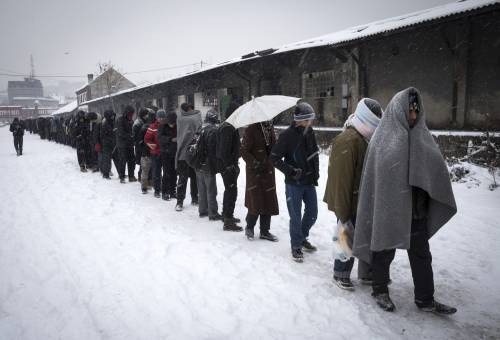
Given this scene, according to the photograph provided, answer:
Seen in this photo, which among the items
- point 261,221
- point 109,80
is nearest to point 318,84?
point 261,221

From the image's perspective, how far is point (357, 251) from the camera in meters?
2.90

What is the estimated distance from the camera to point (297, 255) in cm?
391

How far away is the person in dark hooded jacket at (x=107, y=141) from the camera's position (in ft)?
29.9

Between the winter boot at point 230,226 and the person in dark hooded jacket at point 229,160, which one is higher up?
the person in dark hooded jacket at point 229,160

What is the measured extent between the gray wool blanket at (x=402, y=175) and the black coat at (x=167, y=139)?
466 cm

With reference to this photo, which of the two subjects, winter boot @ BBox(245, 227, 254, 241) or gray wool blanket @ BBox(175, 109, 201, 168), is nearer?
winter boot @ BBox(245, 227, 254, 241)

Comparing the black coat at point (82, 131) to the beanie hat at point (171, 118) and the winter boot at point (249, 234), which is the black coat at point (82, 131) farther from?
the winter boot at point (249, 234)

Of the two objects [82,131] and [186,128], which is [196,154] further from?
[82,131]

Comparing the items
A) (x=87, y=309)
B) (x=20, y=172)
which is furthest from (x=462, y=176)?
(x=20, y=172)

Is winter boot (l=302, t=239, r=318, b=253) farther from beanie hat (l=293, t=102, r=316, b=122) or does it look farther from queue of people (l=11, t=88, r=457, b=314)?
beanie hat (l=293, t=102, r=316, b=122)

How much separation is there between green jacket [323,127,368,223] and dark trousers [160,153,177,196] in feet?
14.4

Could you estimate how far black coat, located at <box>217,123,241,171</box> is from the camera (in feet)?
15.5

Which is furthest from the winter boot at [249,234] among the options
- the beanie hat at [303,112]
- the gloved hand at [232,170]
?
the beanie hat at [303,112]

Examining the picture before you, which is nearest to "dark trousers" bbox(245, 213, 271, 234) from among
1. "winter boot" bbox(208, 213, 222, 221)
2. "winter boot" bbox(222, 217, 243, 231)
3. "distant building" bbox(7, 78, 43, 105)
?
"winter boot" bbox(222, 217, 243, 231)
